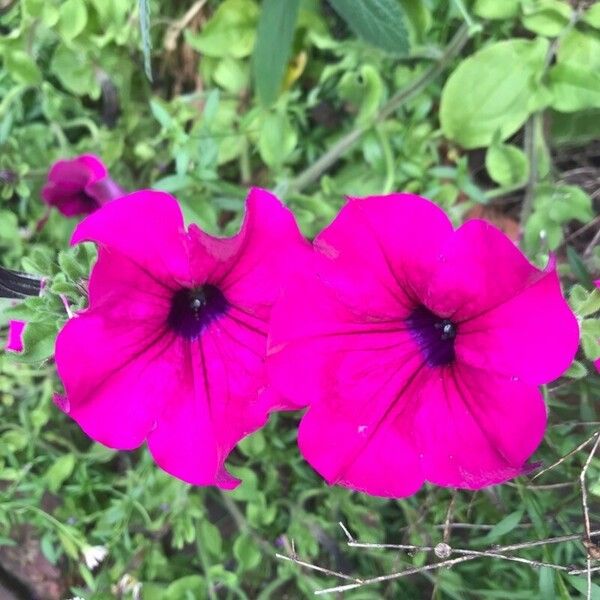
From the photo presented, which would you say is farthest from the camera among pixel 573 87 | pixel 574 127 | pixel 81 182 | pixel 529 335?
pixel 574 127

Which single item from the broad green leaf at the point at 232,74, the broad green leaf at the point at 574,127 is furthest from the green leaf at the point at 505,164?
the broad green leaf at the point at 232,74

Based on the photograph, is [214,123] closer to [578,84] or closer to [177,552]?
[578,84]

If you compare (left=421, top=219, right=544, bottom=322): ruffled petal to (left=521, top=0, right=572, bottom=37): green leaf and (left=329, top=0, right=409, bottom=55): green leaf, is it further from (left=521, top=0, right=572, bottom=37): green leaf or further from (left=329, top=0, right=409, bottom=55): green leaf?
(left=521, top=0, right=572, bottom=37): green leaf

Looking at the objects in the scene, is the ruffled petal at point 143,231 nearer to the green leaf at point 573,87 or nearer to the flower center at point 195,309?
the flower center at point 195,309

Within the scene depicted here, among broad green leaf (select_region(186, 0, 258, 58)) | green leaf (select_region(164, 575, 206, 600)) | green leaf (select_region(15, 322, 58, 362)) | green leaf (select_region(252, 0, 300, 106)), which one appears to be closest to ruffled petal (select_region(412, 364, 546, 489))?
green leaf (select_region(15, 322, 58, 362))

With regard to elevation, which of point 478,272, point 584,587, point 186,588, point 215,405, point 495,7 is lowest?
point 186,588

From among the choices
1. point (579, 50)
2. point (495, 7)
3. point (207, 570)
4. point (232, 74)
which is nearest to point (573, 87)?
point (579, 50)

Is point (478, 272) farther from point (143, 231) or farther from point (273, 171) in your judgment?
point (273, 171)
